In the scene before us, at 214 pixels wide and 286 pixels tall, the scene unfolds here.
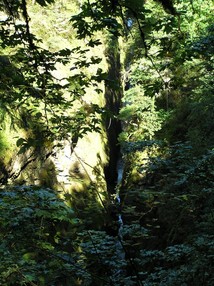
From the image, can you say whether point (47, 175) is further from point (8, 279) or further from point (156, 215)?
point (8, 279)

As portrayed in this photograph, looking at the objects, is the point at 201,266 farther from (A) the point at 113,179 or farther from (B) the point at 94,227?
(A) the point at 113,179

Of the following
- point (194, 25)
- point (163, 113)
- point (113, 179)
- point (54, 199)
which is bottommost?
point (54, 199)

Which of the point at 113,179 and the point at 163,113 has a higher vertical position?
the point at 163,113

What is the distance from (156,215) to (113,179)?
15.4 ft

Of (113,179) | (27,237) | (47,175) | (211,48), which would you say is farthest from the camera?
(113,179)

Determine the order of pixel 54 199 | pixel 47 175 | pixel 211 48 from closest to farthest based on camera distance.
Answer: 1. pixel 54 199
2. pixel 211 48
3. pixel 47 175

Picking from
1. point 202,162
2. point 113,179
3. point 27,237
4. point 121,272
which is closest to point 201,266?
point 121,272

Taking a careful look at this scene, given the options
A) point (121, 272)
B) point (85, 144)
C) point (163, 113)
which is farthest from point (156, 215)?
point (121, 272)

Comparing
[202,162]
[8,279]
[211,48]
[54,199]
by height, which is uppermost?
[211,48]

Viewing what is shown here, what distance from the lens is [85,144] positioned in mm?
9945

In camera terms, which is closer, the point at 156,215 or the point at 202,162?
the point at 202,162

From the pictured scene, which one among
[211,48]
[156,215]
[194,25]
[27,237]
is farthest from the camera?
[194,25]

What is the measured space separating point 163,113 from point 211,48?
8.15 m

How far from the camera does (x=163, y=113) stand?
1152 cm
